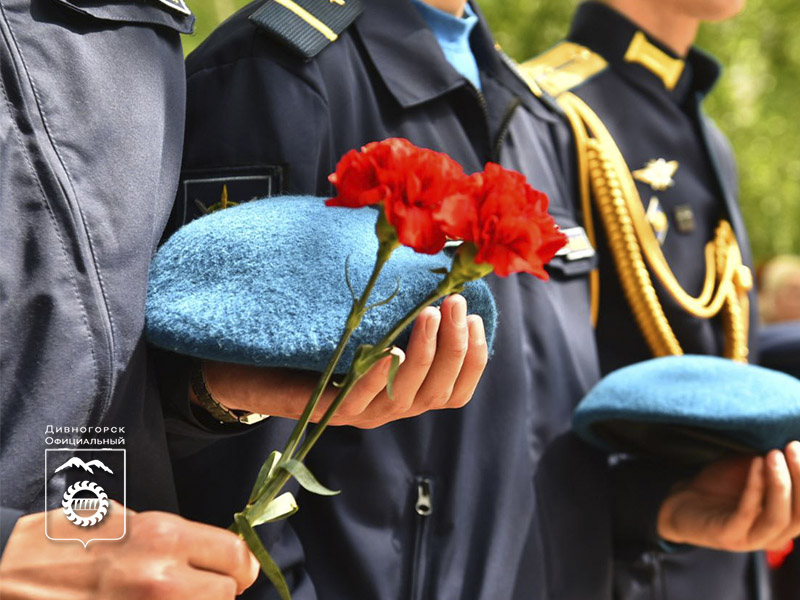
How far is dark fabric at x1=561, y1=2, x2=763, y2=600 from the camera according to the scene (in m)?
1.74

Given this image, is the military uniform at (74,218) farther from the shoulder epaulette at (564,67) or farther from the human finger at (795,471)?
the shoulder epaulette at (564,67)

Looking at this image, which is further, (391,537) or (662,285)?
(662,285)

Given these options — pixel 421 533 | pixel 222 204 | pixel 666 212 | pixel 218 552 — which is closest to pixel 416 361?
pixel 218 552

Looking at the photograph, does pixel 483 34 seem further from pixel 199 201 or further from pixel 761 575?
pixel 761 575

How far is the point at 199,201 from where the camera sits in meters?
1.23

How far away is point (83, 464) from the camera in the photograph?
0.95 meters

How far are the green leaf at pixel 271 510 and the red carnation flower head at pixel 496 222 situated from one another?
0.26 metres

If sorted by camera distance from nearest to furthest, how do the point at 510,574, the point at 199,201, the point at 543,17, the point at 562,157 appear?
the point at 199,201 → the point at 510,574 → the point at 562,157 → the point at 543,17

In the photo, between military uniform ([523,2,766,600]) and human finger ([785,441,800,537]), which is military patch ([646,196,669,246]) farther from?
human finger ([785,441,800,537])

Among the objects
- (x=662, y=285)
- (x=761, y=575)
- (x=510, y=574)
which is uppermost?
(x=662, y=285)

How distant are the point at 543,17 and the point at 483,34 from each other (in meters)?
3.12

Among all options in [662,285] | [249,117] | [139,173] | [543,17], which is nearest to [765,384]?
[662,285]

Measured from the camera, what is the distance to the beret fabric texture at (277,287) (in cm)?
94

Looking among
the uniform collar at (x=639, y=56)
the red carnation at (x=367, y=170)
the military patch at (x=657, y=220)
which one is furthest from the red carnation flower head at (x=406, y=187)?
the uniform collar at (x=639, y=56)
